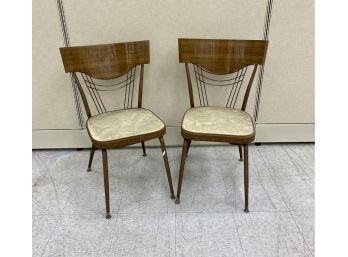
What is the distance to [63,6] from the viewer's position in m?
1.88

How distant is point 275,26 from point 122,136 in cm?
117

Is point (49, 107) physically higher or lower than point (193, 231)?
higher

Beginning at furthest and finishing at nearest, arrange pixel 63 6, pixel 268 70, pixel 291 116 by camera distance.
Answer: pixel 291 116 → pixel 268 70 → pixel 63 6

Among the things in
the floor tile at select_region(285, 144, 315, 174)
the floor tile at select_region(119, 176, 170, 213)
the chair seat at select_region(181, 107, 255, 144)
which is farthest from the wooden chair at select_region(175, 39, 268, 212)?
the floor tile at select_region(285, 144, 315, 174)

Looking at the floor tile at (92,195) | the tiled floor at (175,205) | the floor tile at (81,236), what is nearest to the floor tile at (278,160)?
the tiled floor at (175,205)

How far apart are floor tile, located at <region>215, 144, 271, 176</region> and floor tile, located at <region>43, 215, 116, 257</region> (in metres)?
0.79

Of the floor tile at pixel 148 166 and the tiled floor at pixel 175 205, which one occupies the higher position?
the floor tile at pixel 148 166

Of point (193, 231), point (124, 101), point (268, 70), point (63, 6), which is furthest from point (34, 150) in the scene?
point (268, 70)

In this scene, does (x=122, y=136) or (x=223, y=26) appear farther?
(x=223, y=26)

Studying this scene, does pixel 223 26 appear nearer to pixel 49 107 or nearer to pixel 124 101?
pixel 124 101

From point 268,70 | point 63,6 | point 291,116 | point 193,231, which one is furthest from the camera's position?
point 291,116

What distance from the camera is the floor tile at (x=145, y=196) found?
1.69 m

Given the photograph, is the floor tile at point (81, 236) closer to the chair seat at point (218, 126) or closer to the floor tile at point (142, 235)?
the floor tile at point (142, 235)

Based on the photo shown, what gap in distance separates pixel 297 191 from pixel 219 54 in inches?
35.5
